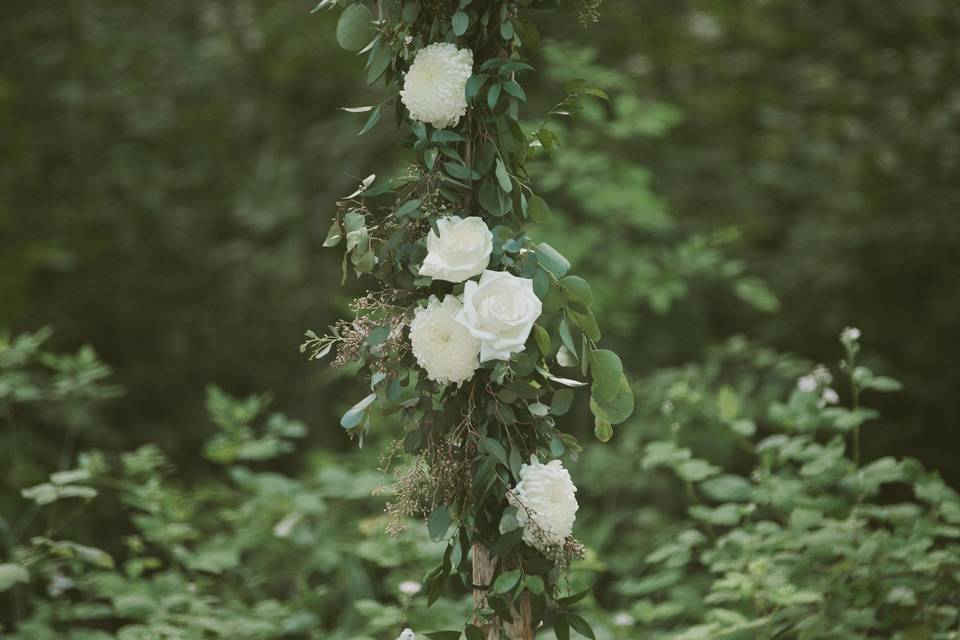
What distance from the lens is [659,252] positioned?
4.50m

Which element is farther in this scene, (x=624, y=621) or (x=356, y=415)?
(x=624, y=621)

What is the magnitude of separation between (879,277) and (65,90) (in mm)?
4526

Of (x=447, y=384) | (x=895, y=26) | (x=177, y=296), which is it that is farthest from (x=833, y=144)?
(x=447, y=384)

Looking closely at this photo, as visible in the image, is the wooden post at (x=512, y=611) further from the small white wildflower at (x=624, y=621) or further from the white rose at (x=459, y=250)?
the small white wildflower at (x=624, y=621)

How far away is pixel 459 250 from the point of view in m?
1.45

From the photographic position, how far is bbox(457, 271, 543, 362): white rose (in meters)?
1.42

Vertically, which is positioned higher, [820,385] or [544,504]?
[820,385]

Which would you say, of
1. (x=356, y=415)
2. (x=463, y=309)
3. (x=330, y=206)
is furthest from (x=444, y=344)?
(x=330, y=206)

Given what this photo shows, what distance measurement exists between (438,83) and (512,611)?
86 cm

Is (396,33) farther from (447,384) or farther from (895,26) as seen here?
(895,26)

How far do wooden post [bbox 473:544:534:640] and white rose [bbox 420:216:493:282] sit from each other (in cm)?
47

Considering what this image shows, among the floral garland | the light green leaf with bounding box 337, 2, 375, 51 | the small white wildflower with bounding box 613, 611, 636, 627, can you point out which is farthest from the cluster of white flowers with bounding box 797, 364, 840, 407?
the light green leaf with bounding box 337, 2, 375, 51

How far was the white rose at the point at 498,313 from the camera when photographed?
142 cm

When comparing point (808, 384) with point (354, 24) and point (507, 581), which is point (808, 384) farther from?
point (354, 24)
